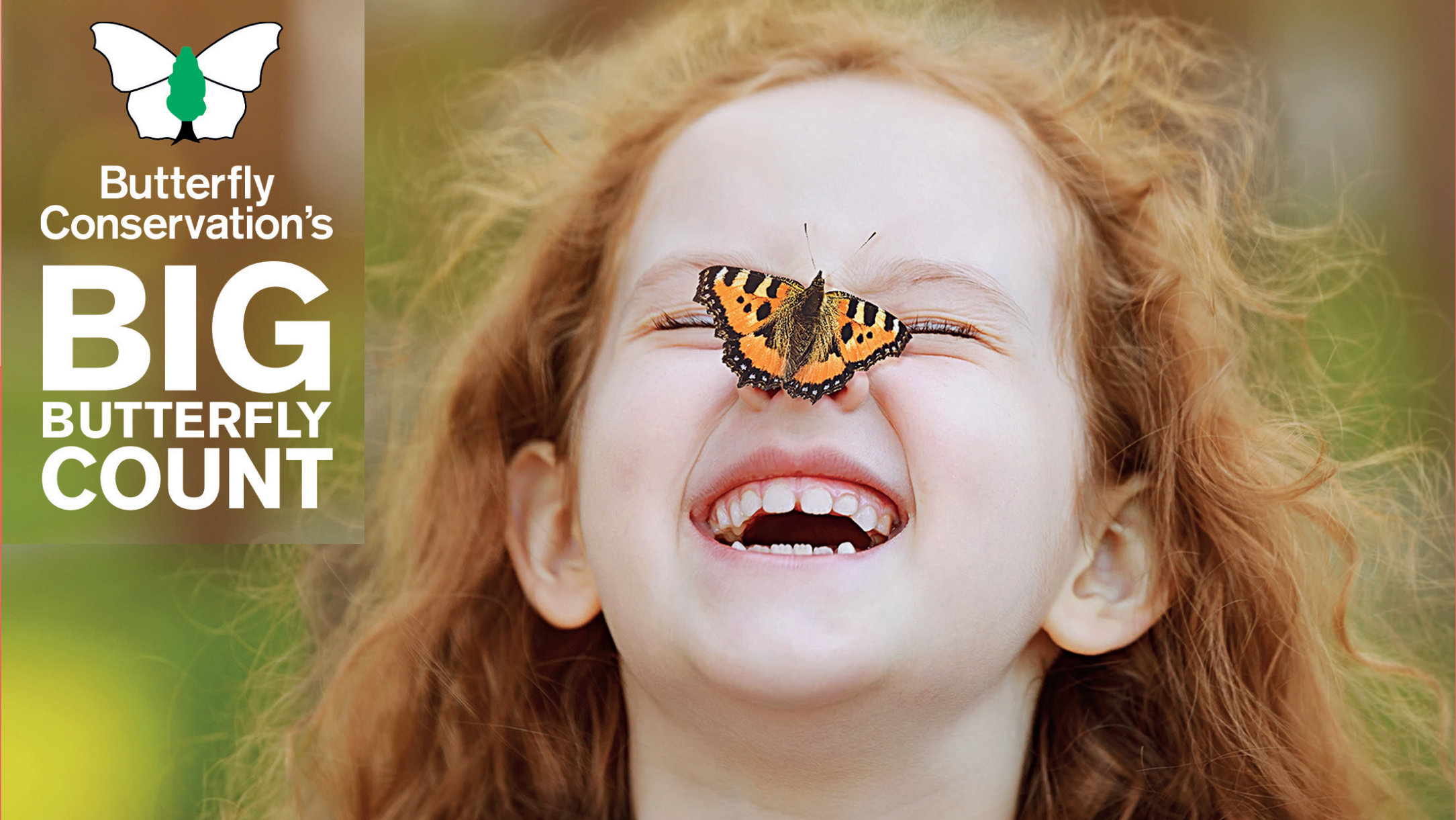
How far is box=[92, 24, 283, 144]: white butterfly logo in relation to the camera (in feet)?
6.82

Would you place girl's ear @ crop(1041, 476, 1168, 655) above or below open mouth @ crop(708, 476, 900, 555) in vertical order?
below

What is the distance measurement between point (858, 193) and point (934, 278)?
0.50 feet

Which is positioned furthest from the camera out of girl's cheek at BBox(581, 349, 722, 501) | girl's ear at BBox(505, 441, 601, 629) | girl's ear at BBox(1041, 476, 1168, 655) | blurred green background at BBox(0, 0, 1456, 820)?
blurred green background at BBox(0, 0, 1456, 820)

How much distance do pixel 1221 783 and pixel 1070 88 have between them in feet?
3.53

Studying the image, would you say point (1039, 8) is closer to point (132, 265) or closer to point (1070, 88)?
point (1070, 88)

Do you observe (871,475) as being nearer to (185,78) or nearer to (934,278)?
(934,278)

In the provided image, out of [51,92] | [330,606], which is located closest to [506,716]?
[330,606]

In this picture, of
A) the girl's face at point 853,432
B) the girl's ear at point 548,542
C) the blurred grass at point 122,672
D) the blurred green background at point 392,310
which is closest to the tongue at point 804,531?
the girl's face at point 853,432

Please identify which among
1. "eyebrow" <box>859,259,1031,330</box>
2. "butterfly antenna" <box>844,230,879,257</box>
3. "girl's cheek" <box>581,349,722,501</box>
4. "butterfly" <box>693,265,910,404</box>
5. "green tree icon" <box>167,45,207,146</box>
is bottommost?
"girl's cheek" <box>581,349,722,501</box>

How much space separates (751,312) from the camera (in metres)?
1.45

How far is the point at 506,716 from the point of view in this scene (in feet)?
6.41

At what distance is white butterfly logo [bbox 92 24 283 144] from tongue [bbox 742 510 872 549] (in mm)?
1167

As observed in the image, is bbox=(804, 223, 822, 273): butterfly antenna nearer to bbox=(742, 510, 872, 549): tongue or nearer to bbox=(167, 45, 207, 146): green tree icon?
bbox=(742, 510, 872, 549): tongue

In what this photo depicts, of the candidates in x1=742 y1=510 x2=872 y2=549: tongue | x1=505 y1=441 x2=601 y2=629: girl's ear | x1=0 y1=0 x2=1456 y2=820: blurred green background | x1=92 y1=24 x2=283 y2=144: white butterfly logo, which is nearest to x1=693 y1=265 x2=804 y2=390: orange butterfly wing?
x1=742 y1=510 x2=872 y2=549: tongue
